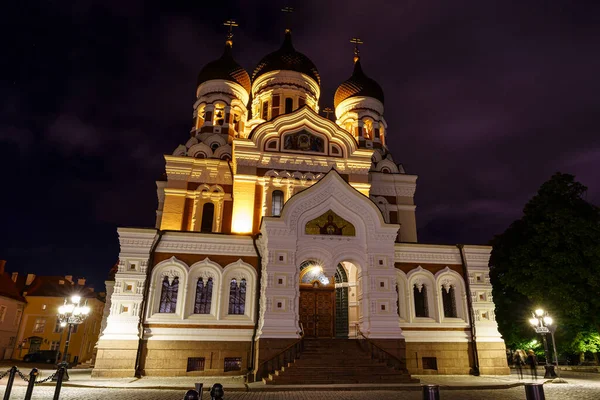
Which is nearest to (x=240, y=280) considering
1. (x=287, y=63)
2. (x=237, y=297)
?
(x=237, y=297)

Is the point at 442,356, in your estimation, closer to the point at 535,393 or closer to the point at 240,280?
the point at 240,280

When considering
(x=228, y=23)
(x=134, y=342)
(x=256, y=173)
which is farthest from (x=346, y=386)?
(x=228, y=23)

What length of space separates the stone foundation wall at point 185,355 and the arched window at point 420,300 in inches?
275

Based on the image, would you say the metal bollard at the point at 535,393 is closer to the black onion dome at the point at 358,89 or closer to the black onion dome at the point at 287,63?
the black onion dome at the point at 287,63

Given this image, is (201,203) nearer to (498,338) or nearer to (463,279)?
(463,279)

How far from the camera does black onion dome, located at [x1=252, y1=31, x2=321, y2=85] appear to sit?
90.3 feet

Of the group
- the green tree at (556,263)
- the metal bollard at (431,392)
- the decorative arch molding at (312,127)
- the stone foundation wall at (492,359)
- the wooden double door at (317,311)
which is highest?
the decorative arch molding at (312,127)

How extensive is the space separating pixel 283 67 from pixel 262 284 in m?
16.3

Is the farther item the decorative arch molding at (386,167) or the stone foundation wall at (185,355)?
the decorative arch molding at (386,167)

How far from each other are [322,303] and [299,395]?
23.4 ft

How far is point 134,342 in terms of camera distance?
14.7 meters

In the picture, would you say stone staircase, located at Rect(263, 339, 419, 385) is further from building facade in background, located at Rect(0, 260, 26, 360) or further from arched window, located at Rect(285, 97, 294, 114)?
building facade in background, located at Rect(0, 260, 26, 360)

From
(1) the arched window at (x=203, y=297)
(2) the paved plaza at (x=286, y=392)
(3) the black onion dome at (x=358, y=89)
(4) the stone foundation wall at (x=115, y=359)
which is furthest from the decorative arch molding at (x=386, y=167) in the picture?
(4) the stone foundation wall at (x=115, y=359)

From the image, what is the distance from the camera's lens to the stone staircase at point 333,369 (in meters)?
12.7
